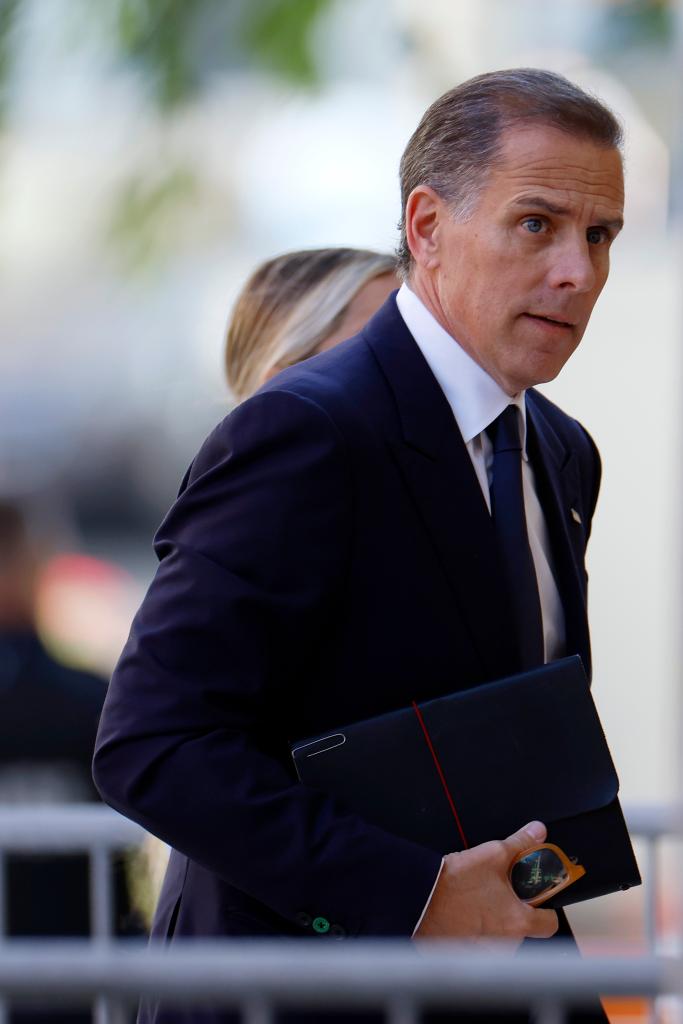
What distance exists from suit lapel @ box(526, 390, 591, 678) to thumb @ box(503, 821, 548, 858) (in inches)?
14.7

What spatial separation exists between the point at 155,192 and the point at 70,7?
41.4 inches

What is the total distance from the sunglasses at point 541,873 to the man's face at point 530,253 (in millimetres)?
624

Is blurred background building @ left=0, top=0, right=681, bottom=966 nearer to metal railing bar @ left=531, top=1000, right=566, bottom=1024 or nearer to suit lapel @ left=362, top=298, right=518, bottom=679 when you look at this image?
suit lapel @ left=362, top=298, right=518, bottom=679

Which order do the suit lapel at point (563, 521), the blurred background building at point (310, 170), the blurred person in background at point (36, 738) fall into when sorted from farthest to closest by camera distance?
the blurred background building at point (310, 170) → the blurred person in background at point (36, 738) → the suit lapel at point (563, 521)

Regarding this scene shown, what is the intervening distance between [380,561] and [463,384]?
30 cm

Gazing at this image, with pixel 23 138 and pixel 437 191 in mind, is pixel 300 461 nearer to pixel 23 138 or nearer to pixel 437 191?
pixel 437 191

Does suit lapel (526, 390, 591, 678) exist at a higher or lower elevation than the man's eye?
lower

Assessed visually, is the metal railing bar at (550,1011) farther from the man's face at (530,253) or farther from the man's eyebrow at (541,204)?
the man's eyebrow at (541,204)

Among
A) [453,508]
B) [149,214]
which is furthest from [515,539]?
[149,214]

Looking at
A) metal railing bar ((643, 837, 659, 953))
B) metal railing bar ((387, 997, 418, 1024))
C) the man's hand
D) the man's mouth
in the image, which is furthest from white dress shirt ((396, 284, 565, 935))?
metal railing bar ((387, 997, 418, 1024))

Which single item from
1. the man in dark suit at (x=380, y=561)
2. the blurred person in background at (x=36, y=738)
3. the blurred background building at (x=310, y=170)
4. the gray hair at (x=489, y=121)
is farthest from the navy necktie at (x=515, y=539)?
the blurred person in background at (x=36, y=738)

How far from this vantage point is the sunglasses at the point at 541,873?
2.04 meters

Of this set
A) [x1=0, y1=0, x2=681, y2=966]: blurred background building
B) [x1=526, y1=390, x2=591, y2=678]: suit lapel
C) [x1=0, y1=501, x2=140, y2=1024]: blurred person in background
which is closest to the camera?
[x1=526, y1=390, x2=591, y2=678]: suit lapel

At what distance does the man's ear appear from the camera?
7.28 feet
